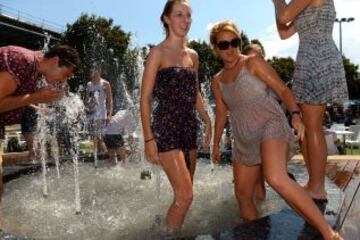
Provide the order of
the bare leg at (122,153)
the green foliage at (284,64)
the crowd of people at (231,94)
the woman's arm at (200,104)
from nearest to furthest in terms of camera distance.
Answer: the crowd of people at (231,94) < the woman's arm at (200,104) < the bare leg at (122,153) < the green foliage at (284,64)

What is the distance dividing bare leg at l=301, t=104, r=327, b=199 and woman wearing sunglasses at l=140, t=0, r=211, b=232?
0.87m

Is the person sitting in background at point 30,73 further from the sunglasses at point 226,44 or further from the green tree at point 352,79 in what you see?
the green tree at point 352,79

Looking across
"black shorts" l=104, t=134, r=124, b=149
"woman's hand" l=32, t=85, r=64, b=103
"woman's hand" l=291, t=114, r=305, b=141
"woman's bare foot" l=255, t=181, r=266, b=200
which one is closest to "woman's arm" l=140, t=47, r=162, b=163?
"woman's hand" l=32, t=85, r=64, b=103

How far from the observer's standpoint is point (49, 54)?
358 centimetres

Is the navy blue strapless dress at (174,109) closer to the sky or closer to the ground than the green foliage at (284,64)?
closer to the ground

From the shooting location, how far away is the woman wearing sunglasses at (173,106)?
3.70m

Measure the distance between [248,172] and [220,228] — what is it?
643 mm

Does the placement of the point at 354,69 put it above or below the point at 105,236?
above

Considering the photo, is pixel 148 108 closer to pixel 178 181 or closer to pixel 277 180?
pixel 178 181

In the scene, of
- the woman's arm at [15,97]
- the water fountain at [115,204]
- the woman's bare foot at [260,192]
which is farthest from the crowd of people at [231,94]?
the woman's bare foot at [260,192]

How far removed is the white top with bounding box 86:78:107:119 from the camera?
8.69m

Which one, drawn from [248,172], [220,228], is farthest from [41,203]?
[248,172]

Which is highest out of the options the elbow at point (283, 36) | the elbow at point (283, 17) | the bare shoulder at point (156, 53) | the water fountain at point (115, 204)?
the elbow at point (283, 17)

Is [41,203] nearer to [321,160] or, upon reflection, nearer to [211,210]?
[211,210]
